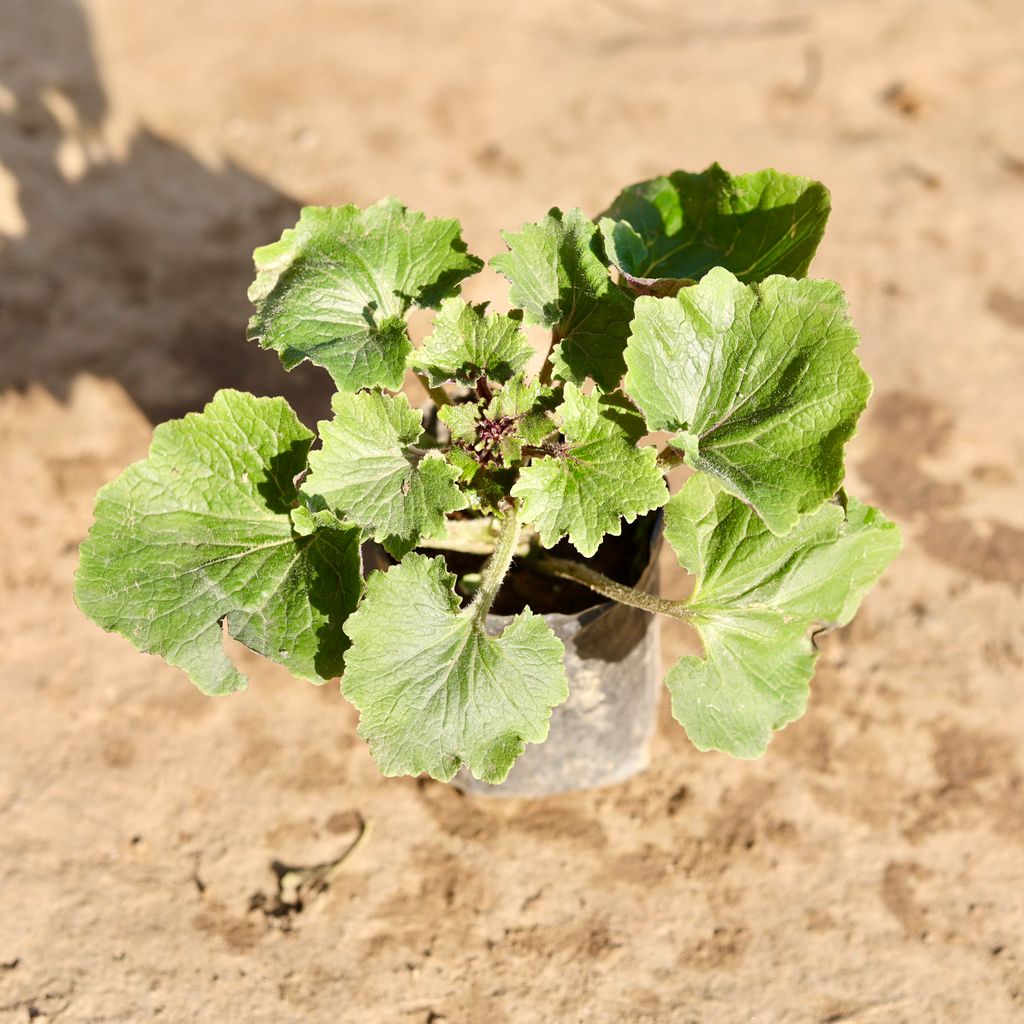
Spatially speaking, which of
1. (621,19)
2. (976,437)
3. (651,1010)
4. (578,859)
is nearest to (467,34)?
(621,19)

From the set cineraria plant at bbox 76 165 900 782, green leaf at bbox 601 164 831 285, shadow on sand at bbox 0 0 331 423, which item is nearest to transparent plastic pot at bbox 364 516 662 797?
cineraria plant at bbox 76 165 900 782

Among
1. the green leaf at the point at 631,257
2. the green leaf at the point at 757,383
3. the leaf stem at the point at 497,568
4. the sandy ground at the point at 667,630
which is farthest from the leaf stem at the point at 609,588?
the sandy ground at the point at 667,630

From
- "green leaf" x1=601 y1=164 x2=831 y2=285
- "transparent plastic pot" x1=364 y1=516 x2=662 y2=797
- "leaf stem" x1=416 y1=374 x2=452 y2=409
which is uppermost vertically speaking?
"green leaf" x1=601 y1=164 x2=831 y2=285

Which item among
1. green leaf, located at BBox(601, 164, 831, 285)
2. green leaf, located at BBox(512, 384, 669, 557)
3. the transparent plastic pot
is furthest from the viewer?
the transparent plastic pot

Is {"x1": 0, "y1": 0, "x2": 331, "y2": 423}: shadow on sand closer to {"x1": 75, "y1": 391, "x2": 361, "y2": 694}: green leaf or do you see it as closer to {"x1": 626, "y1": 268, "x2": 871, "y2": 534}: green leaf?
{"x1": 75, "y1": 391, "x2": 361, "y2": 694}: green leaf

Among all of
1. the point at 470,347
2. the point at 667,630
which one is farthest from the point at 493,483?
the point at 667,630

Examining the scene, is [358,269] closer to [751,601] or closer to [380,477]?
[380,477]

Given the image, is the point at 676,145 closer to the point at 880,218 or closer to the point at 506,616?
the point at 880,218
